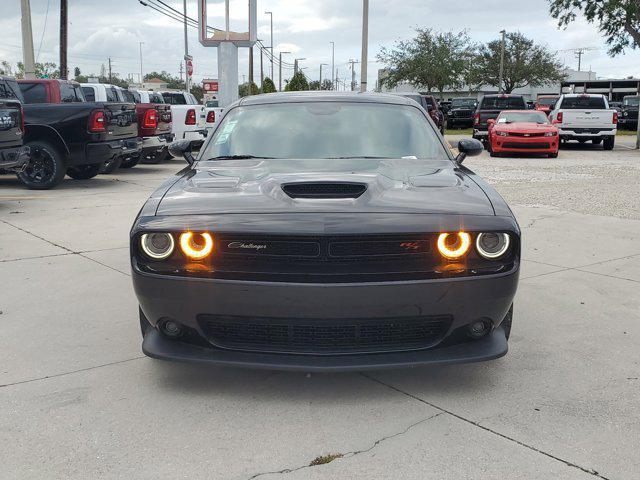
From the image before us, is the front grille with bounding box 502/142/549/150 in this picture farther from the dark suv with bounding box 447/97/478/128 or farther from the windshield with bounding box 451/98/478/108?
the windshield with bounding box 451/98/478/108

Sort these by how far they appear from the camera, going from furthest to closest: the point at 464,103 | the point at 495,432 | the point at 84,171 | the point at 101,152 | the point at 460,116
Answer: the point at 464,103 < the point at 460,116 < the point at 84,171 < the point at 101,152 < the point at 495,432

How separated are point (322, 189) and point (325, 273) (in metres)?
0.48

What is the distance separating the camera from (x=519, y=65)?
226 feet

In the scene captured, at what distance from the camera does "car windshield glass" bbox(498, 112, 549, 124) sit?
19547mm

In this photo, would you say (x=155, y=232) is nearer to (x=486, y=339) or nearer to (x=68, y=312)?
(x=486, y=339)

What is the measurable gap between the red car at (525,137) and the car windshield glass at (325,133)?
14907mm

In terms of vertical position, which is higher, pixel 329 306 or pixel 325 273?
pixel 325 273

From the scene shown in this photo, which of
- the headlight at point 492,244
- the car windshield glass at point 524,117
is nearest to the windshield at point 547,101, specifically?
the car windshield glass at point 524,117

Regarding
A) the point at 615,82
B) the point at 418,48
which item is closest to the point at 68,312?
the point at 418,48

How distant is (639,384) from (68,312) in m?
3.59

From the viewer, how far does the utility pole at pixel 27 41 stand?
1939cm

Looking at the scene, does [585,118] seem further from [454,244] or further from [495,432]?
[495,432]

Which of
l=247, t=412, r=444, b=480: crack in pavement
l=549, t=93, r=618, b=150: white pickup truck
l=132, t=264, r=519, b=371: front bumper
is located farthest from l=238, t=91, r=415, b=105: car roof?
l=549, t=93, r=618, b=150: white pickup truck

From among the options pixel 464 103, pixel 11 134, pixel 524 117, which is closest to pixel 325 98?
pixel 11 134
